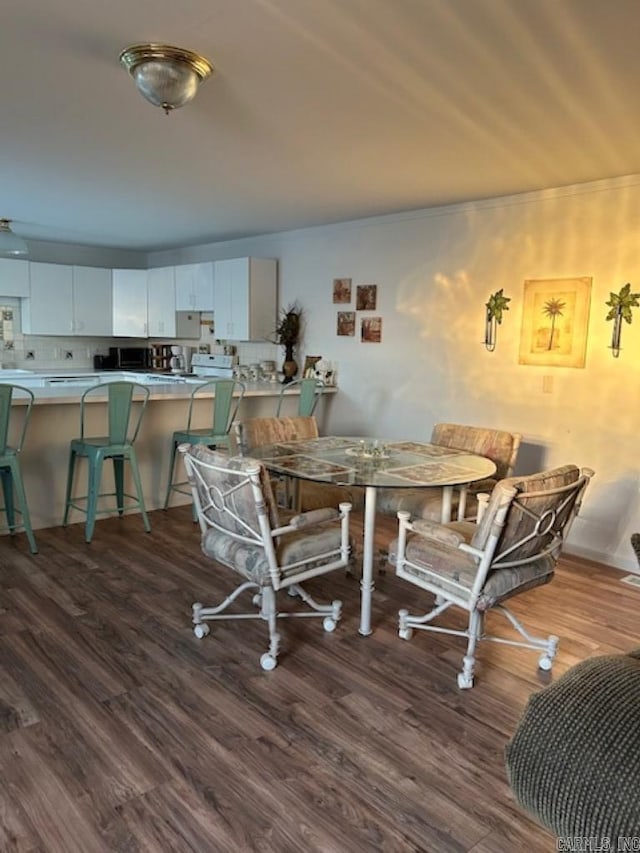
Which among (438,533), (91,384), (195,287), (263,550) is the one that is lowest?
(263,550)

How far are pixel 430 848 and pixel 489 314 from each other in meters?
3.43

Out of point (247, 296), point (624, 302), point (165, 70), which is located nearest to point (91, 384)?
point (247, 296)

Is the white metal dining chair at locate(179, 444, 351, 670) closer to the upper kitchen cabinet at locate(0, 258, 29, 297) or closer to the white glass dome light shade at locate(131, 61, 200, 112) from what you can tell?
the white glass dome light shade at locate(131, 61, 200, 112)

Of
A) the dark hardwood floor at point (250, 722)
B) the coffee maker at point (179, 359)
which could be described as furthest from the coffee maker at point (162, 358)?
the dark hardwood floor at point (250, 722)

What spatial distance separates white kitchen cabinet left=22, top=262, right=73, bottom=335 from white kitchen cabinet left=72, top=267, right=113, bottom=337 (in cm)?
7

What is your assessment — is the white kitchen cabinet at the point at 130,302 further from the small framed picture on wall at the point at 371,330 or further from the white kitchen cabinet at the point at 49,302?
the small framed picture on wall at the point at 371,330

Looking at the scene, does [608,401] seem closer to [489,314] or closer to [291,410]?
[489,314]

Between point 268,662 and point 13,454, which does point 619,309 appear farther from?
point 13,454

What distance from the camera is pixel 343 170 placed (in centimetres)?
355

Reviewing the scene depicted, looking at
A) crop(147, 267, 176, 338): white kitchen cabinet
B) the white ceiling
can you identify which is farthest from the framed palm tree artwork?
crop(147, 267, 176, 338): white kitchen cabinet

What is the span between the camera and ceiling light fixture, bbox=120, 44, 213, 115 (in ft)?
6.82

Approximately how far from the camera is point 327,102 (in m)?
2.50

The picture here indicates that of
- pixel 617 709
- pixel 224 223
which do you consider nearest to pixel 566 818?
pixel 617 709

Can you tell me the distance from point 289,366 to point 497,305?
2253mm
